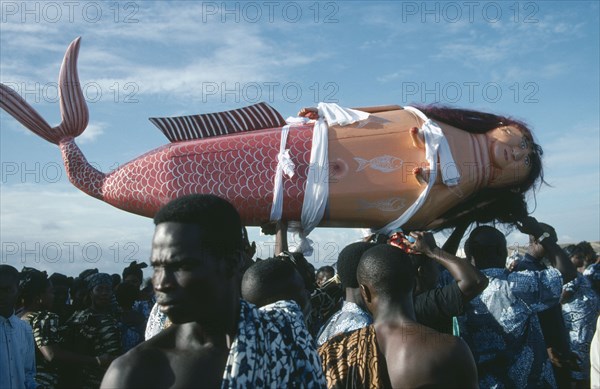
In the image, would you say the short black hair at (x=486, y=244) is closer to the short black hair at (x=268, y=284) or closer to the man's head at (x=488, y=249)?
the man's head at (x=488, y=249)

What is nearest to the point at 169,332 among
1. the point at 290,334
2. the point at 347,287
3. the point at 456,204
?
the point at 290,334

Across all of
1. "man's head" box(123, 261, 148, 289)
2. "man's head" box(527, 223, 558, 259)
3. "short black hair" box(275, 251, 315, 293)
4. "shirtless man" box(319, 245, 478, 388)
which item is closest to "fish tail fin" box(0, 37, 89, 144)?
"man's head" box(123, 261, 148, 289)

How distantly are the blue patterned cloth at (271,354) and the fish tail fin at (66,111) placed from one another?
3.34 metres

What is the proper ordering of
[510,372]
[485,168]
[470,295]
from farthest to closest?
[485,168] → [510,372] → [470,295]

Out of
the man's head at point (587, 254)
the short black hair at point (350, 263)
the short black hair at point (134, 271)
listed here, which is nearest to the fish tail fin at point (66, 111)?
the short black hair at point (134, 271)

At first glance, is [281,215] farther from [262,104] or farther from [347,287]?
[347,287]

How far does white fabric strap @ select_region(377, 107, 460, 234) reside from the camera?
4.17 m

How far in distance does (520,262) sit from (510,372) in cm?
137

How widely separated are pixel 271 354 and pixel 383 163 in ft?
8.91

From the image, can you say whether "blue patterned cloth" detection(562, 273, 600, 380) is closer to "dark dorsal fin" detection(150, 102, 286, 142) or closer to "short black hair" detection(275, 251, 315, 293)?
"short black hair" detection(275, 251, 315, 293)

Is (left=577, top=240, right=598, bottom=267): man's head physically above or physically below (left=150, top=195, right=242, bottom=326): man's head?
below

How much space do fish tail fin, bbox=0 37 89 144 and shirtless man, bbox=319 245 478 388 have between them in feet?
10.4

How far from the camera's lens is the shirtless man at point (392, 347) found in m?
1.90

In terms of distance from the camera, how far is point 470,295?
2779mm
